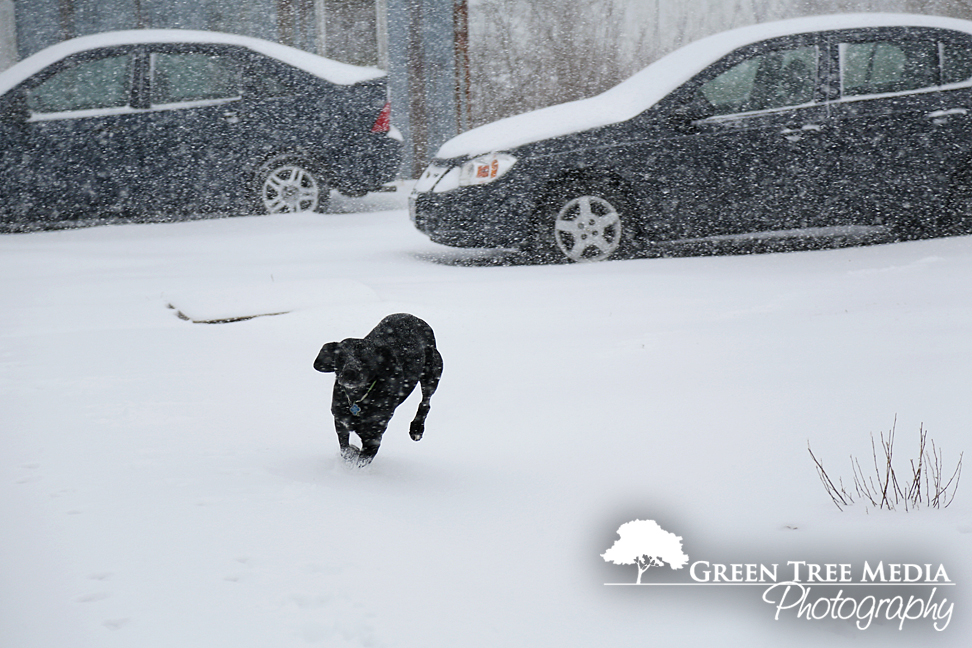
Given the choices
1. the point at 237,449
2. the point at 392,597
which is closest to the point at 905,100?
the point at 237,449

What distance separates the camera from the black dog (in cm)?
267

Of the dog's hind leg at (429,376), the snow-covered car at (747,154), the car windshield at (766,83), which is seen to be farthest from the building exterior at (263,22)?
the dog's hind leg at (429,376)

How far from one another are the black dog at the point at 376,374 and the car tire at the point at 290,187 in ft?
20.0

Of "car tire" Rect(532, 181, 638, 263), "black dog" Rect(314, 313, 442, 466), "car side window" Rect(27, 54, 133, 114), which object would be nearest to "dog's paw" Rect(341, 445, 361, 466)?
"black dog" Rect(314, 313, 442, 466)

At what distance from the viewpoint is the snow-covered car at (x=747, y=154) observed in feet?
21.8

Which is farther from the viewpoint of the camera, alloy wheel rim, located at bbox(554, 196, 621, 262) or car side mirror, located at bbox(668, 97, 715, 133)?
car side mirror, located at bbox(668, 97, 715, 133)

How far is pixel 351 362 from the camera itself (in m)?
2.65

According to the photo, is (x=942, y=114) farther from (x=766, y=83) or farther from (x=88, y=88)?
(x=88, y=88)

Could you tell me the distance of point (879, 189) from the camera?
22.5 ft

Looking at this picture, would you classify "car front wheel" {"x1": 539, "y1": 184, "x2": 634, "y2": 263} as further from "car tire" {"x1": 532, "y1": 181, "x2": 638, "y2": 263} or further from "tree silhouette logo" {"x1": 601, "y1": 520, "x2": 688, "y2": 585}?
"tree silhouette logo" {"x1": 601, "y1": 520, "x2": 688, "y2": 585}

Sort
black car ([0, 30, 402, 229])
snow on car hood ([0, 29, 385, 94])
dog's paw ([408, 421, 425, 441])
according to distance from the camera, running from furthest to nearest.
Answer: snow on car hood ([0, 29, 385, 94]) < black car ([0, 30, 402, 229]) < dog's paw ([408, 421, 425, 441])

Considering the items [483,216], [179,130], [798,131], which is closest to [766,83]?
[798,131]

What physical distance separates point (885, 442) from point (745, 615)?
3.81ft

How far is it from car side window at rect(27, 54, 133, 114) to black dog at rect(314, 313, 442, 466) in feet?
22.1
